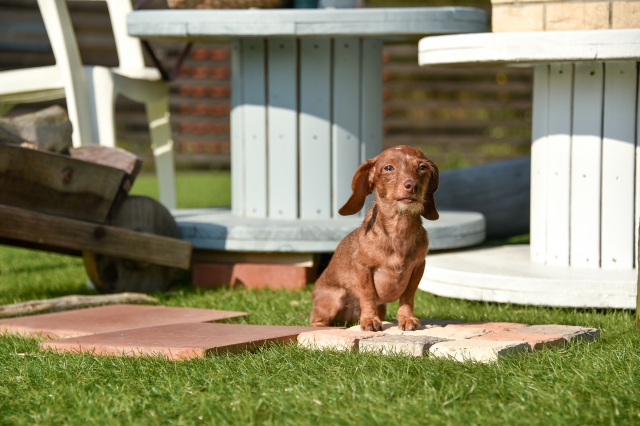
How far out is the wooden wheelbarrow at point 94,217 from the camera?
4.22 meters

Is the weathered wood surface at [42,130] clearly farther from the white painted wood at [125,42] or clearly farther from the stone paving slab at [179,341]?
the white painted wood at [125,42]

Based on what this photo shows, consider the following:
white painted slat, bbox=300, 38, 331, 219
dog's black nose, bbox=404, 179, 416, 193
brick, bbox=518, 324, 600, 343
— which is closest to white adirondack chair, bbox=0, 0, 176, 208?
white painted slat, bbox=300, 38, 331, 219

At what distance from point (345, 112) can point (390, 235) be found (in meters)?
1.94

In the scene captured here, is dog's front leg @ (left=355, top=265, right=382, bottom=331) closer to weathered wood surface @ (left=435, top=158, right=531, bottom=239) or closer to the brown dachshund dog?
the brown dachshund dog

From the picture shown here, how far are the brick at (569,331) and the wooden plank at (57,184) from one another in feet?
7.27

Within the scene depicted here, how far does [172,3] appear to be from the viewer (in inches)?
203

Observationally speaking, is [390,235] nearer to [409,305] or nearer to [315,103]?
[409,305]

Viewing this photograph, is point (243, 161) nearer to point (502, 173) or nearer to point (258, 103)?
point (258, 103)

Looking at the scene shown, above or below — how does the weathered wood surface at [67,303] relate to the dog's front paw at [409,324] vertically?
below

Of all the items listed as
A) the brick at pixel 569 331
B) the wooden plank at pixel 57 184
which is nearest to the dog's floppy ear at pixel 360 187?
the brick at pixel 569 331

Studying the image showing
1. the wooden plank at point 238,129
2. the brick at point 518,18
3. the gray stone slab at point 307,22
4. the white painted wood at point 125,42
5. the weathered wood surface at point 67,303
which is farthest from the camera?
the white painted wood at point 125,42

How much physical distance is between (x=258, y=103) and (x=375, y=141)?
2.29ft

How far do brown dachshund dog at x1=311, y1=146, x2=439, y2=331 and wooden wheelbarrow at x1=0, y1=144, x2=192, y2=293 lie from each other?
145 centimetres

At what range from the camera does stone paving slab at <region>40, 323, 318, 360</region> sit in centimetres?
306
